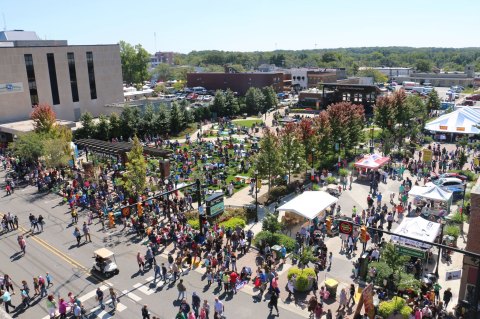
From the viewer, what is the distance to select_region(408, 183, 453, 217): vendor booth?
27.4 m

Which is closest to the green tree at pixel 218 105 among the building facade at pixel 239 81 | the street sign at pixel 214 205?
the building facade at pixel 239 81

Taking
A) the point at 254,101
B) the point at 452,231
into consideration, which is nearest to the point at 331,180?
the point at 452,231

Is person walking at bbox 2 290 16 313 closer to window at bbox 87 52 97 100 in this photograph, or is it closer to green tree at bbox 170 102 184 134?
green tree at bbox 170 102 184 134

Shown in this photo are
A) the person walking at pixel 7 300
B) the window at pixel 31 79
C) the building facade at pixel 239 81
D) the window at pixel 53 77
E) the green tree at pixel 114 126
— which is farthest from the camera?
the building facade at pixel 239 81

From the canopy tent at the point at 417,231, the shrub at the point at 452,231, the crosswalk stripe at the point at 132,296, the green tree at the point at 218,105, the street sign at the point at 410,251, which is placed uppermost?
the green tree at the point at 218,105

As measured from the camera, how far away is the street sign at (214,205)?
2689 cm

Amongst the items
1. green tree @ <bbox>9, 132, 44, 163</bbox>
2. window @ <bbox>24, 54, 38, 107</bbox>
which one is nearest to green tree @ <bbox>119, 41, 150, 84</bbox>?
window @ <bbox>24, 54, 38, 107</bbox>

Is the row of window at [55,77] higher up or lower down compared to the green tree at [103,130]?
higher up

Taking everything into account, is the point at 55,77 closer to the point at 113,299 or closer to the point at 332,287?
the point at 113,299

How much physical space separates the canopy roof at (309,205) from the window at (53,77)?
47.0m

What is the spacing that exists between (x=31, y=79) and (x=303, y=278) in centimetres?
5283

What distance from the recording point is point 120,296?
19.5 m

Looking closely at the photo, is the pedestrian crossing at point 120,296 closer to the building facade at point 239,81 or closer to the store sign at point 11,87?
the store sign at point 11,87

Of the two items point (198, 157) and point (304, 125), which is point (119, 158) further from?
point (304, 125)
